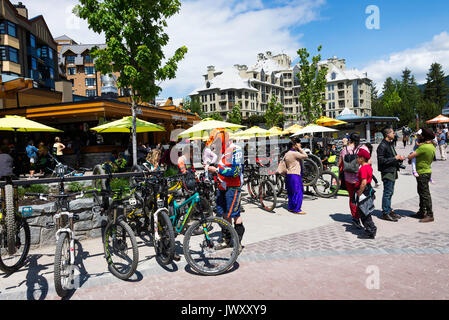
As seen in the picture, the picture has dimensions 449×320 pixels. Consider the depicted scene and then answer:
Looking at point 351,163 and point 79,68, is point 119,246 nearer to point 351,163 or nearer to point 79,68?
point 351,163

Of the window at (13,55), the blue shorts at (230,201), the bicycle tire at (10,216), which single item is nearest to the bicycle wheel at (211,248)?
the blue shorts at (230,201)

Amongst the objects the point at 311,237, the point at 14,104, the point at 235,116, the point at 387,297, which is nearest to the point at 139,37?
the point at 311,237

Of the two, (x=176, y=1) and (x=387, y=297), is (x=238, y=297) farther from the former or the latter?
(x=176, y=1)

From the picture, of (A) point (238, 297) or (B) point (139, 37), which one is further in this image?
(B) point (139, 37)

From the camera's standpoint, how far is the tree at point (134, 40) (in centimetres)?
1051

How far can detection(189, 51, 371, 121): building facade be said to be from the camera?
76062mm

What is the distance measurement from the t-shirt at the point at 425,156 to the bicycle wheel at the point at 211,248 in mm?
4483

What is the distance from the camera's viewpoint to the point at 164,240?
15.1ft

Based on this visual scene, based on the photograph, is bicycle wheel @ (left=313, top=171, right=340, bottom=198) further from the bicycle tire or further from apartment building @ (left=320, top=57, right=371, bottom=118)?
apartment building @ (left=320, top=57, right=371, bottom=118)

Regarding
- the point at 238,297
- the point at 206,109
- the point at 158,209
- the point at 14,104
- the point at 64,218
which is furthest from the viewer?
the point at 206,109

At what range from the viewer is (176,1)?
11.3 meters

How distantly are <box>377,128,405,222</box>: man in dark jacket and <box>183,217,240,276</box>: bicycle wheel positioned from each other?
390 cm

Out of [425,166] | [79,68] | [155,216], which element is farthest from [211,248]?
[79,68]
